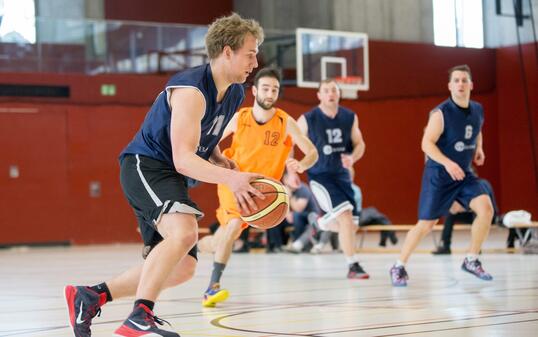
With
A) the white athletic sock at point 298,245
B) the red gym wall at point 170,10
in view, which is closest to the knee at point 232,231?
the white athletic sock at point 298,245

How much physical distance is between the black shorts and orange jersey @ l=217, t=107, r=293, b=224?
320 centimetres

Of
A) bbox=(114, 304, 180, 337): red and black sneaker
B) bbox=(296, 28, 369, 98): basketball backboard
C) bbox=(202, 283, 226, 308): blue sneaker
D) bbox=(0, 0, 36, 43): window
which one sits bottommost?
bbox=(202, 283, 226, 308): blue sneaker

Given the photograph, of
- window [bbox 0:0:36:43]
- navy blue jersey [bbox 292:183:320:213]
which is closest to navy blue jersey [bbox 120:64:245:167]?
navy blue jersey [bbox 292:183:320:213]

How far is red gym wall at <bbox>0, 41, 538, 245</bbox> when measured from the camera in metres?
19.1

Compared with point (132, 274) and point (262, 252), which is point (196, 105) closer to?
point (132, 274)

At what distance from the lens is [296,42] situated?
20.0 metres

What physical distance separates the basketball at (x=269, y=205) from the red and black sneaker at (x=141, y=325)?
0.63 metres

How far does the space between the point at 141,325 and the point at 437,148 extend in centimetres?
474

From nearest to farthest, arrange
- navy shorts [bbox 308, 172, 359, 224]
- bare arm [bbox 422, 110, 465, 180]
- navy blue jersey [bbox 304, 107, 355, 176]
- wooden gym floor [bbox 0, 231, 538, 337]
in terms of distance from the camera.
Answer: wooden gym floor [bbox 0, 231, 538, 337], bare arm [bbox 422, 110, 465, 180], navy shorts [bbox 308, 172, 359, 224], navy blue jersey [bbox 304, 107, 355, 176]

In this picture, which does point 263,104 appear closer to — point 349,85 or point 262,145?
point 262,145

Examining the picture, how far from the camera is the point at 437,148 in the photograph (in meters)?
8.47

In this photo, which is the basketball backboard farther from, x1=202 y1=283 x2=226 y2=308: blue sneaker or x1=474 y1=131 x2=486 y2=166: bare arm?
x1=202 y1=283 x2=226 y2=308: blue sneaker

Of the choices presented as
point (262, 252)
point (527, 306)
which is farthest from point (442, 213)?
point (262, 252)

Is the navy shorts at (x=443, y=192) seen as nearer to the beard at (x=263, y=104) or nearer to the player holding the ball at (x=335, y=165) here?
the player holding the ball at (x=335, y=165)
